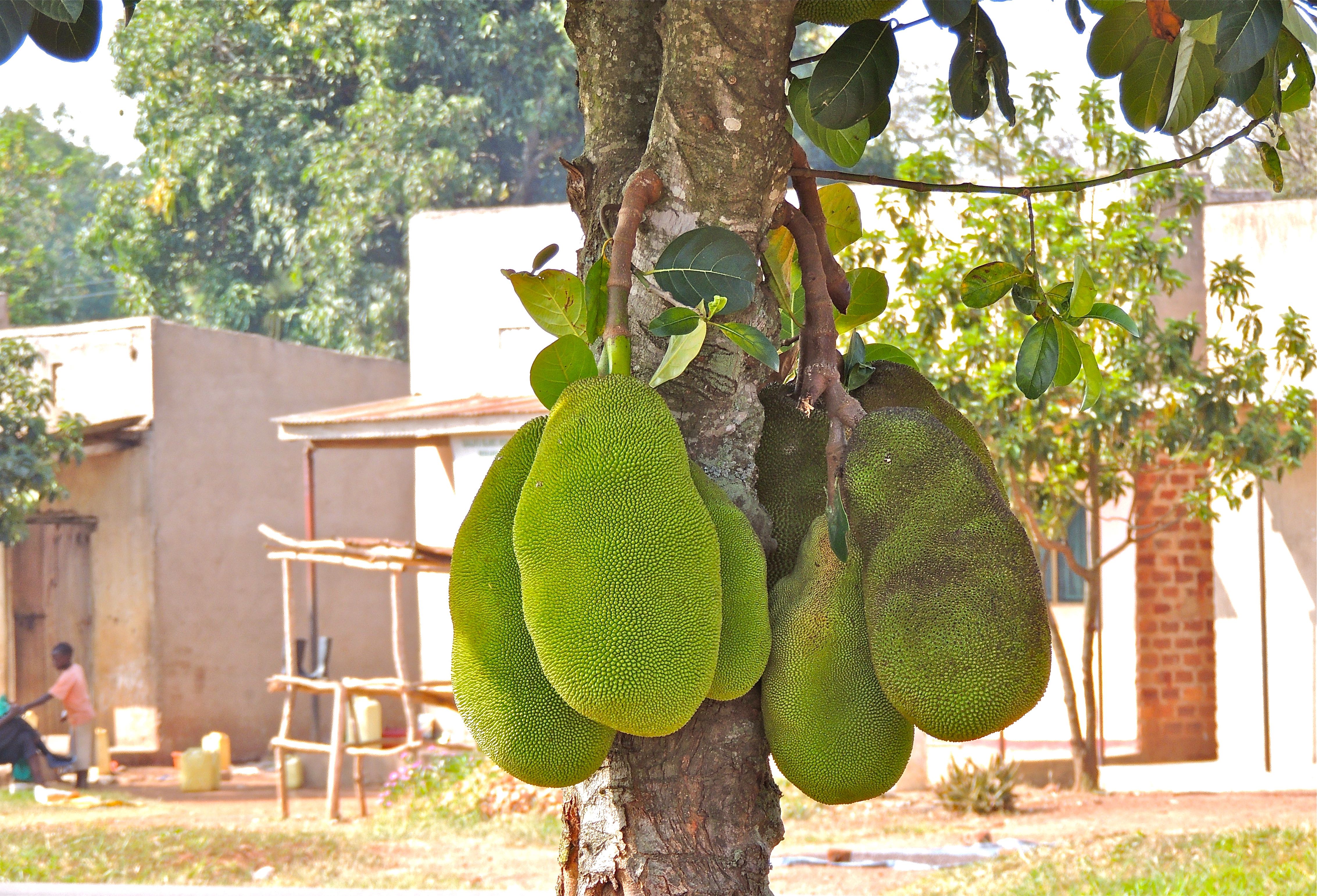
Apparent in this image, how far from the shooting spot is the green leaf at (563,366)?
3.95 ft

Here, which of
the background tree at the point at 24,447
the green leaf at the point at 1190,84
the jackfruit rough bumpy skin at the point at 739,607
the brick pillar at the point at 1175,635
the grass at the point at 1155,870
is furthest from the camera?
the background tree at the point at 24,447

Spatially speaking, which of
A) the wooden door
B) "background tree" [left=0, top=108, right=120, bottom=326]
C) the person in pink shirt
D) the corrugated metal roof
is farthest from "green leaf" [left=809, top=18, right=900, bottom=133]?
"background tree" [left=0, top=108, right=120, bottom=326]

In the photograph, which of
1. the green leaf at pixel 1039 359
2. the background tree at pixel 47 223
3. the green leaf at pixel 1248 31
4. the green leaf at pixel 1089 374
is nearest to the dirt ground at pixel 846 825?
the green leaf at pixel 1089 374

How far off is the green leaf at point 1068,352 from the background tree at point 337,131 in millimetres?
15310

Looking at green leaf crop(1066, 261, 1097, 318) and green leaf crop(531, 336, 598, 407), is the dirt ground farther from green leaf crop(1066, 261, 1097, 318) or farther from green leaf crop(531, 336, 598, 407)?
green leaf crop(531, 336, 598, 407)

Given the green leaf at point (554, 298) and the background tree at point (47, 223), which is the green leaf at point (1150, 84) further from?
the background tree at point (47, 223)

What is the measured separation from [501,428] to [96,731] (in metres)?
4.39

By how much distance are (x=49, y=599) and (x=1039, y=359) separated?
10.6m

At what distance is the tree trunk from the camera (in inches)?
47.4

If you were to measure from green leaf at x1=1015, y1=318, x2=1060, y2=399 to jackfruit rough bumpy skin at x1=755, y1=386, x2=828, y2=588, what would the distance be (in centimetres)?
27

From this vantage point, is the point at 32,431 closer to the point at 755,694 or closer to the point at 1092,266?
the point at 1092,266

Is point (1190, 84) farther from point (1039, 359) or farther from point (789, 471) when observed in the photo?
point (789, 471)

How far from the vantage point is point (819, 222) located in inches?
54.9

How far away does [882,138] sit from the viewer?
16203 millimetres
